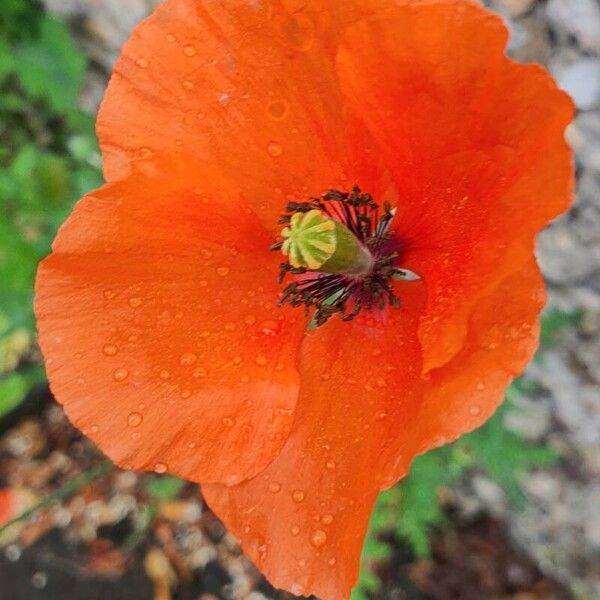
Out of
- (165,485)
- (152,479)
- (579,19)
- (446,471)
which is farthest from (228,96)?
(152,479)

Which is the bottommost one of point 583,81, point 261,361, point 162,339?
point 583,81

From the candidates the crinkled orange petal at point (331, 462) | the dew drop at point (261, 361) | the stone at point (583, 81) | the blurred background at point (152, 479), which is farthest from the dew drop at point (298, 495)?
the stone at point (583, 81)

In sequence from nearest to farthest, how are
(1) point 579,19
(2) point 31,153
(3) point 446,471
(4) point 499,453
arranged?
(1) point 579,19 < (4) point 499,453 < (3) point 446,471 < (2) point 31,153

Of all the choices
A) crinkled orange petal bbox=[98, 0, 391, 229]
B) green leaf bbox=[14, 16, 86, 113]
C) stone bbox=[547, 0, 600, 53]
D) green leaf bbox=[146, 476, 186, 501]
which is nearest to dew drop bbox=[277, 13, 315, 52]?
crinkled orange petal bbox=[98, 0, 391, 229]

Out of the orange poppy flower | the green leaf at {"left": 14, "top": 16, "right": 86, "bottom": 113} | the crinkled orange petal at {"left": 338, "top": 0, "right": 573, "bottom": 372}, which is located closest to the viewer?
the crinkled orange petal at {"left": 338, "top": 0, "right": 573, "bottom": 372}

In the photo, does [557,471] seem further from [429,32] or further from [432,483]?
[429,32]

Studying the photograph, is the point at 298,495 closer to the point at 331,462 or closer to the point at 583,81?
the point at 331,462

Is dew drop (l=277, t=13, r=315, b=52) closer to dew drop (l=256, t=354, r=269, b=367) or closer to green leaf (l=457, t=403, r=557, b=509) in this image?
dew drop (l=256, t=354, r=269, b=367)

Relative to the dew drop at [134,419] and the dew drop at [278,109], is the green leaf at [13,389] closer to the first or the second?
the dew drop at [134,419]
